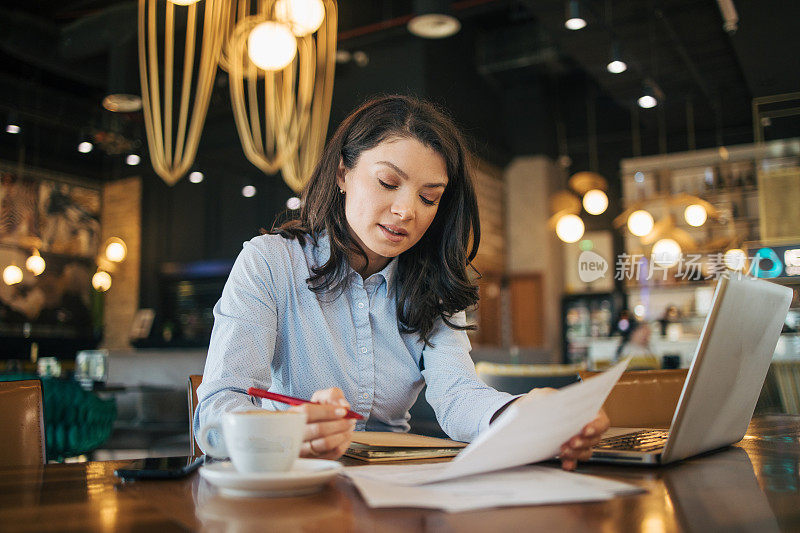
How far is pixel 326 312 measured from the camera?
1560 mm

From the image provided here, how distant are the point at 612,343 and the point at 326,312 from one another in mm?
9263

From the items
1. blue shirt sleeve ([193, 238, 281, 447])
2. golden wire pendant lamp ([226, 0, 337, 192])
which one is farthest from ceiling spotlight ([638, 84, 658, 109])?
blue shirt sleeve ([193, 238, 281, 447])

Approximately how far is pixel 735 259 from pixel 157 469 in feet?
12.8

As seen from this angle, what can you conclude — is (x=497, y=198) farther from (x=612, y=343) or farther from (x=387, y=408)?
(x=387, y=408)

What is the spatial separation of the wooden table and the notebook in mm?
194

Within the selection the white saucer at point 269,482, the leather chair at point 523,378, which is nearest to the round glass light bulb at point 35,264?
the leather chair at point 523,378

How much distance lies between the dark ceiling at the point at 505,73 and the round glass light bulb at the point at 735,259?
4.66 ft

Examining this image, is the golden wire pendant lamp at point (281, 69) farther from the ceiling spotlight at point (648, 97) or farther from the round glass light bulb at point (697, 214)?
the round glass light bulb at point (697, 214)

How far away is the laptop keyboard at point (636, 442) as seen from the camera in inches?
43.1

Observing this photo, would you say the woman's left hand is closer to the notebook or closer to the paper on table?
the paper on table

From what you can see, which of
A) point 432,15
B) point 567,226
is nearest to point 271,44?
point 432,15

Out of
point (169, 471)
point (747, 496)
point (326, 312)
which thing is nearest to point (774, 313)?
point (747, 496)

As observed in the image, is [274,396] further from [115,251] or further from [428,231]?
[115,251]

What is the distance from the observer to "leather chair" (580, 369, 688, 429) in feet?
5.93
